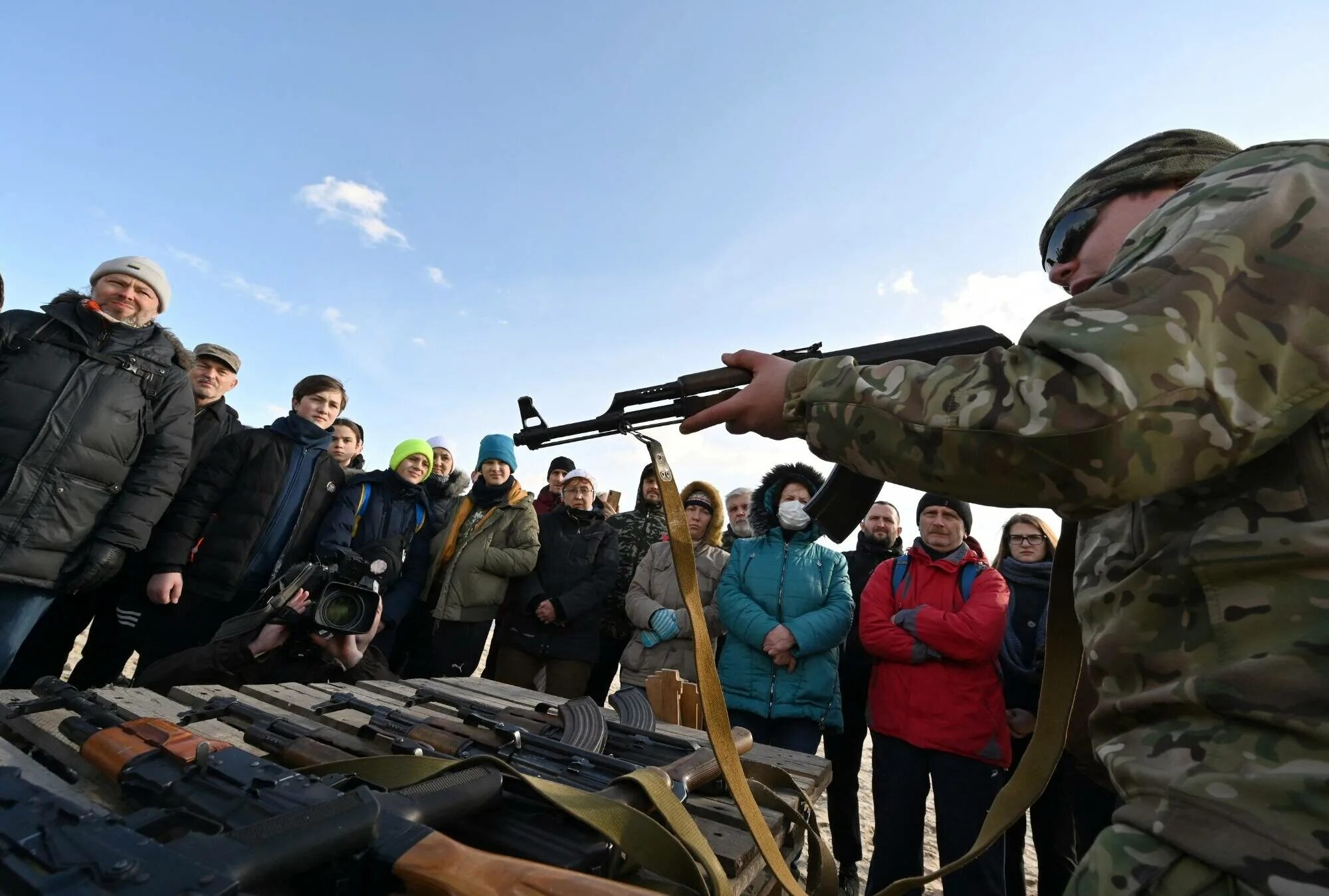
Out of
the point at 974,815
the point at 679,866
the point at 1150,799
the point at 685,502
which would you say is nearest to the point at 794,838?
the point at 679,866

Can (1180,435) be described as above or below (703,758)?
above

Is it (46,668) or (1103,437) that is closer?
(1103,437)

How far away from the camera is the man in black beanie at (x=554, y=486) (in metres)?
6.32

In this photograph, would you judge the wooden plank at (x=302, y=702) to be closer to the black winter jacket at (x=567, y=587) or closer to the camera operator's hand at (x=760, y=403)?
the camera operator's hand at (x=760, y=403)

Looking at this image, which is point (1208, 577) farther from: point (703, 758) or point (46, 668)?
point (46, 668)

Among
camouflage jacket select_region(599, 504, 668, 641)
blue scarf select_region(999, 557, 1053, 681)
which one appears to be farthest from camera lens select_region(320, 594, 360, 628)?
blue scarf select_region(999, 557, 1053, 681)

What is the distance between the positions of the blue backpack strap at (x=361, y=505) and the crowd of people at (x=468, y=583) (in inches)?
0.7

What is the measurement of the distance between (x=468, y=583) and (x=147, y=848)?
4.39 m

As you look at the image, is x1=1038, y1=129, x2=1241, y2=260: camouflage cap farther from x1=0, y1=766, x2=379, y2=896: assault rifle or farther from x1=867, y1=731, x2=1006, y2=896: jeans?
x1=867, y1=731, x2=1006, y2=896: jeans

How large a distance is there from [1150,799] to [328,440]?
4.75m

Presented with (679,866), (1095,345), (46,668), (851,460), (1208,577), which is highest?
(1095,345)

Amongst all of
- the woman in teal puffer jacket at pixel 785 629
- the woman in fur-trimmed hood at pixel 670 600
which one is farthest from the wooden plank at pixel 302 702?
the woman in teal puffer jacket at pixel 785 629

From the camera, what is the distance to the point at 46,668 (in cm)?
422

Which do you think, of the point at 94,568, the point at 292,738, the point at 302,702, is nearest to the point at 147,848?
the point at 292,738
